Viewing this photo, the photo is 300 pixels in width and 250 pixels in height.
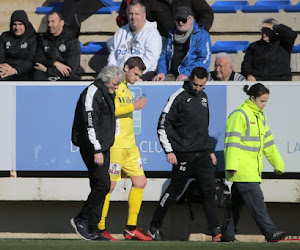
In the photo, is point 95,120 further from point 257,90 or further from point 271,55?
point 271,55

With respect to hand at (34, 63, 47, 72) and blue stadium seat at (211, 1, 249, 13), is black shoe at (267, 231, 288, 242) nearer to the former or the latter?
hand at (34, 63, 47, 72)

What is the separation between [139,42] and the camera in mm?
12156

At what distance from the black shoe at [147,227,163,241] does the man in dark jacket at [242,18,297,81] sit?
2.43 metres

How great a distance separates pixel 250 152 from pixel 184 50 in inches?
75.8

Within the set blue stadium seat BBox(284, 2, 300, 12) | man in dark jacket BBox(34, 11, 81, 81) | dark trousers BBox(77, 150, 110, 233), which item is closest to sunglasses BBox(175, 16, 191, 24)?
man in dark jacket BBox(34, 11, 81, 81)

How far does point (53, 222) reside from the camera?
1198 cm

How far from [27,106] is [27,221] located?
58.0 inches

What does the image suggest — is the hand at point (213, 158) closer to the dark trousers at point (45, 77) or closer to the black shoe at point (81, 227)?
the black shoe at point (81, 227)

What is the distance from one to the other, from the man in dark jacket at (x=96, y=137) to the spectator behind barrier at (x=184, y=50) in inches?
71.8

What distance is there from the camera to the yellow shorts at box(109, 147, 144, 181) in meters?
10.6

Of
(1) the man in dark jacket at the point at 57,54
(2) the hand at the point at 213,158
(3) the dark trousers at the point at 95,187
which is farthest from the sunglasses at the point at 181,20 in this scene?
(3) the dark trousers at the point at 95,187

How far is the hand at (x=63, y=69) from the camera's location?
1204 centimetres

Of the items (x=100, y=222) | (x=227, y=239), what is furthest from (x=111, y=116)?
(x=227, y=239)

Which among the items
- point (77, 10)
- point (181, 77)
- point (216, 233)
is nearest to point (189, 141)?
point (216, 233)
